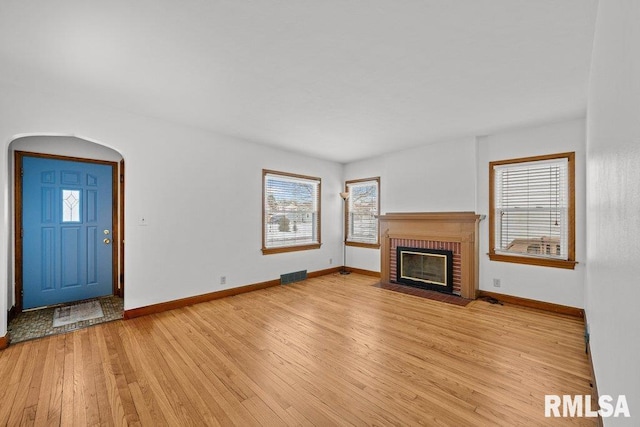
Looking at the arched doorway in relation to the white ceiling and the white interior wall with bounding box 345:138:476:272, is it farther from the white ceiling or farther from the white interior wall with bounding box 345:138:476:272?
the white interior wall with bounding box 345:138:476:272

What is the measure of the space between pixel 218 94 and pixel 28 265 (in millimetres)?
3380

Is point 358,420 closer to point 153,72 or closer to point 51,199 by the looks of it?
point 153,72

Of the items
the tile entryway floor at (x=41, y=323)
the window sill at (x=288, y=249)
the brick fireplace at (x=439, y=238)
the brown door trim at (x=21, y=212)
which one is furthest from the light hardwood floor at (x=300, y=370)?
the window sill at (x=288, y=249)

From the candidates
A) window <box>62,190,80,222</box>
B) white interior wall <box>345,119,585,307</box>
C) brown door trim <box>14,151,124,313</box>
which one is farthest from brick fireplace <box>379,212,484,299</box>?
window <box>62,190,80,222</box>

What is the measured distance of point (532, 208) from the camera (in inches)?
150

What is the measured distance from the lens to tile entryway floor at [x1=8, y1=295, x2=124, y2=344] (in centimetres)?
285

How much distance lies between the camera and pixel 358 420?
Answer: 1.71 m

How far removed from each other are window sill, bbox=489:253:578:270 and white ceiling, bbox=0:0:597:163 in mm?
1891

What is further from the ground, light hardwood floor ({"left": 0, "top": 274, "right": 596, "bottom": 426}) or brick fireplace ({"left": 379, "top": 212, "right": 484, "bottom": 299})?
brick fireplace ({"left": 379, "top": 212, "right": 484, "bottom": 299})

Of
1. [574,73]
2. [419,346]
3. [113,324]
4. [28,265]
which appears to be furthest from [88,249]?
[574,73]

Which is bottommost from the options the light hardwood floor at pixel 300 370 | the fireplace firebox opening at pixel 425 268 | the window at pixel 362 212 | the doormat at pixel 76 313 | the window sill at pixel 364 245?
the light hardwood floor at pixel 300 370

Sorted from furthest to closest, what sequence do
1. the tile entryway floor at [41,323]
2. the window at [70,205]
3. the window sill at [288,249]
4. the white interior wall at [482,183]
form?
the window sill at [288,249] < the window at [70,205] < the white interior wall at [482,183] < the tile entryway floor at [41,323]

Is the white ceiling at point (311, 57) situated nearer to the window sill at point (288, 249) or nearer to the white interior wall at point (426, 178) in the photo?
the white interior wall at point (426, 178)

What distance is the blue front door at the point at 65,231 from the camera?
11.5 ft
